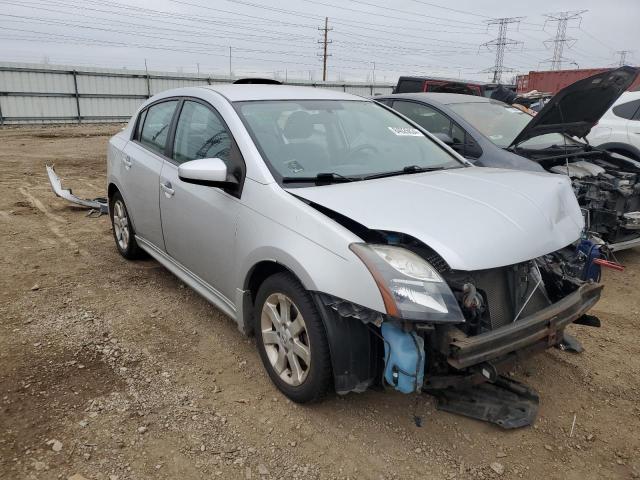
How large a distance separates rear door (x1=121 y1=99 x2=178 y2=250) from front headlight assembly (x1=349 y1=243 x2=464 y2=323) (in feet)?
7.44

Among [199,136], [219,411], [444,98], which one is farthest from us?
[444,98]

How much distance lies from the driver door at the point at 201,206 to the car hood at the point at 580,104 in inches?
122

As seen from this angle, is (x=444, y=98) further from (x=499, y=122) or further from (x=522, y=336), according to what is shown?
(x=522, y=336)

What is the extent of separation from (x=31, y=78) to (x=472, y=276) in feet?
70.3

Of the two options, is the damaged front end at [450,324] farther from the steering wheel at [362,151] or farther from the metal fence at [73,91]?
the metal fence at [73,91]

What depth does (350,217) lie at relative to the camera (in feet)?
8.18

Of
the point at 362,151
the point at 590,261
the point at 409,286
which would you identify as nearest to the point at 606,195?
the point at 590,261

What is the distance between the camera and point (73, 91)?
2053 cm

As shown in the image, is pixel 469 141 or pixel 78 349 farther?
pixel 469 141

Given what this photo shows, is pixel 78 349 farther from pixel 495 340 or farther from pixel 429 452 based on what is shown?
pixel 495 340

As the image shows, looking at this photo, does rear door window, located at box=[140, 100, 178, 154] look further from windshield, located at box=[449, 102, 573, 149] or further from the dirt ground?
windshield, located at box=[449, 102, 573, 149]

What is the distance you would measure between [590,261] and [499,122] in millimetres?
3366

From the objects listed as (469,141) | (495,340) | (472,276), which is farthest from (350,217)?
(469,141)

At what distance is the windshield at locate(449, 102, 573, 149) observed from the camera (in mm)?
5672
